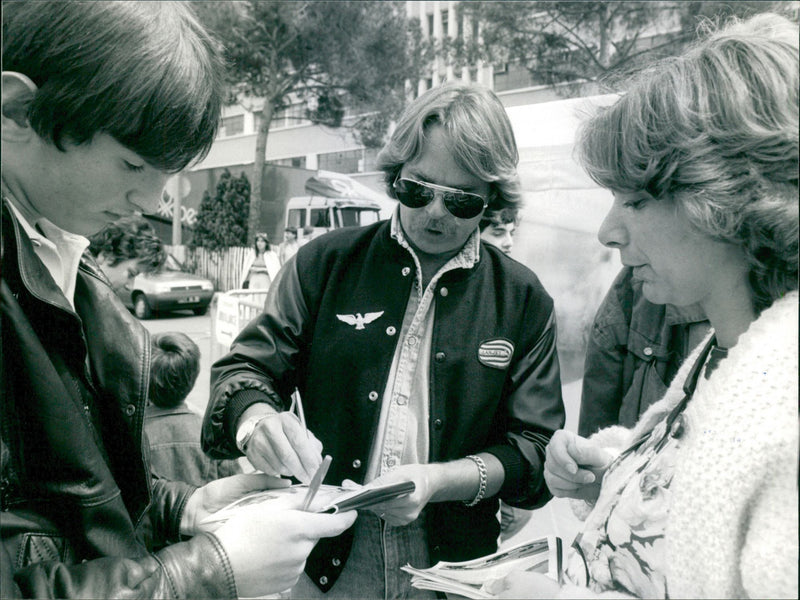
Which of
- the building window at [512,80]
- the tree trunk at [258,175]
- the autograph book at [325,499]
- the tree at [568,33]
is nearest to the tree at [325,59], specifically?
the tree trunk at [258,175]

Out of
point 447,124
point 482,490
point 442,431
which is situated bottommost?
point 482,490

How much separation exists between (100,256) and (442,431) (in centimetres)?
290

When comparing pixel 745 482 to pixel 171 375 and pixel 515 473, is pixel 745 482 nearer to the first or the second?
pixel 515 473

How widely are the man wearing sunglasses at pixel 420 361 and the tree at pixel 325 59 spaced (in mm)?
16575

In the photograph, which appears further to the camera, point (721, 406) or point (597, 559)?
point (597, 559)

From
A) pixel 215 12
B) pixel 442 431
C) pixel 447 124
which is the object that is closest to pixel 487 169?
pixel 447 124

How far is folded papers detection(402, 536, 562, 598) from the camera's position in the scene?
1.42 meters

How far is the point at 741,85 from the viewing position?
4.06 feet

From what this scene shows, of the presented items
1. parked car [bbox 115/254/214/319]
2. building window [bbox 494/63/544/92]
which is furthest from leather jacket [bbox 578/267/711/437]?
building window [bbox 494/63/544/92]

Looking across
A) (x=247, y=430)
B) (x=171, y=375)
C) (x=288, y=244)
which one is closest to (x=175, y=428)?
(x=171, y=375)

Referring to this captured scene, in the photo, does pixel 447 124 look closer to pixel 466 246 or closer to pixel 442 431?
pixel 466 246

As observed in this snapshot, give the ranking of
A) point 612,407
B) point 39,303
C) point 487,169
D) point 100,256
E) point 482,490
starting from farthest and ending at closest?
point 100,256 → point 612,407 → point 487,169 → point 482,490 → point 39,303

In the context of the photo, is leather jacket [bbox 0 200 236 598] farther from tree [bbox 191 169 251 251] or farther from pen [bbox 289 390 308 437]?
tree [bbox 191 169 251 251]

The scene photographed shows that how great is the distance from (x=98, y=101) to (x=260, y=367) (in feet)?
3.44
